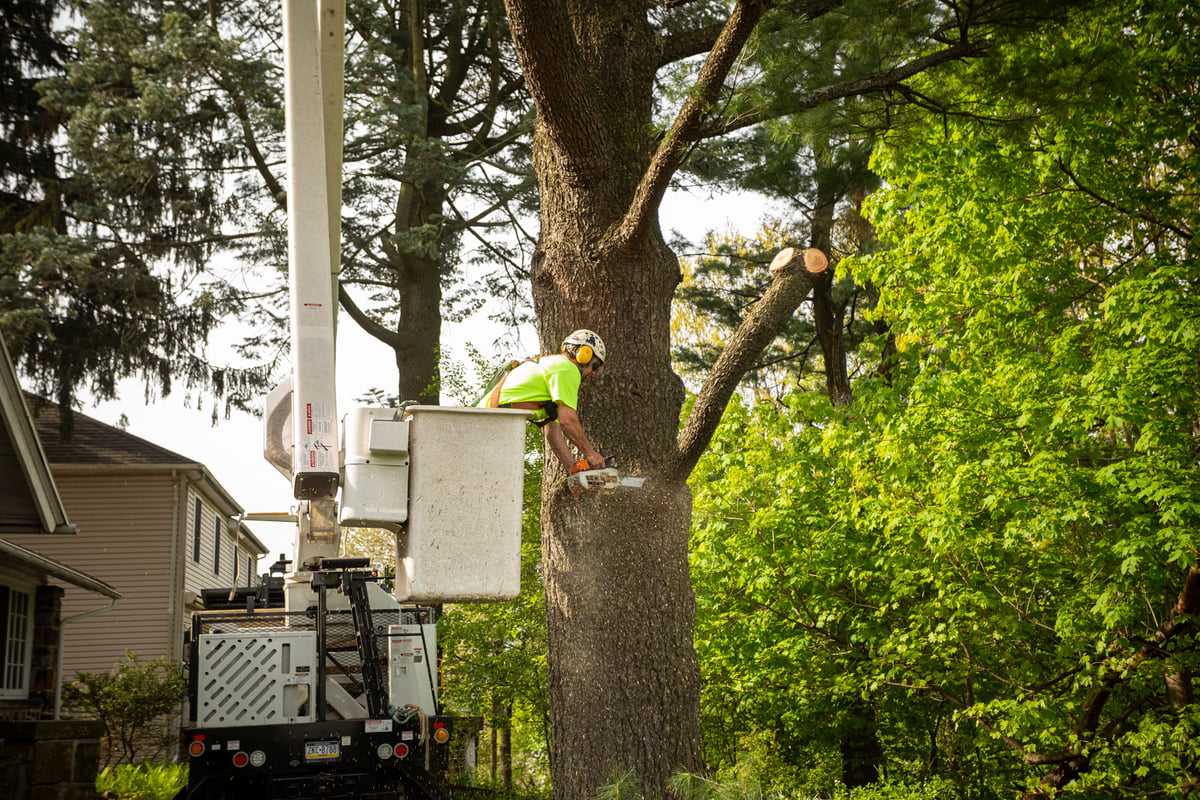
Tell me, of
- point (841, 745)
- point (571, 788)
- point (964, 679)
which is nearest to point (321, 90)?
point (571, 788)

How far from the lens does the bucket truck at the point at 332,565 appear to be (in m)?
4.66

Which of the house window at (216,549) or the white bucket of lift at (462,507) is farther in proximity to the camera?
the house window at (216,549)

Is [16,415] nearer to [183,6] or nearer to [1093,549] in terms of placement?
[183,6]

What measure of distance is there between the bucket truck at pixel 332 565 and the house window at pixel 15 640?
255 inches

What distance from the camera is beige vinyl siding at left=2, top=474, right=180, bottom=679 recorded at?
19.7m

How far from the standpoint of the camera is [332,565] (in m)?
6.34

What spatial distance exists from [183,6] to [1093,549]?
14.2 metres

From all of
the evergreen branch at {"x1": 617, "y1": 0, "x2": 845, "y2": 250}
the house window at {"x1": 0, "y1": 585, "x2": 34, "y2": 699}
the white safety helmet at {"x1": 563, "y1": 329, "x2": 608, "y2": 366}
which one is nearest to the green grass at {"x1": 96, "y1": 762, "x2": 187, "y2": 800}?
the house window at {"x1": 0, "y1": 585, "x2": 34, "y2": 699}

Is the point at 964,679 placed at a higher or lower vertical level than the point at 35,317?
lower

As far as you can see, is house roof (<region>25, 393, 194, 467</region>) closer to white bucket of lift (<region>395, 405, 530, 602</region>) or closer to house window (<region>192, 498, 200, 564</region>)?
house window (<region>192, 498, 200, 564</region>)

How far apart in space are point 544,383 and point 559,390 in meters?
0.14

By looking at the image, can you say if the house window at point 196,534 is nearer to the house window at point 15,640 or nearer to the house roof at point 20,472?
the house window at point 15,640

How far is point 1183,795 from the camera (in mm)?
9680

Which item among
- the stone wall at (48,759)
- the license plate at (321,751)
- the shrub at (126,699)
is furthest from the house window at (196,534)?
the license plate at (321,751)
